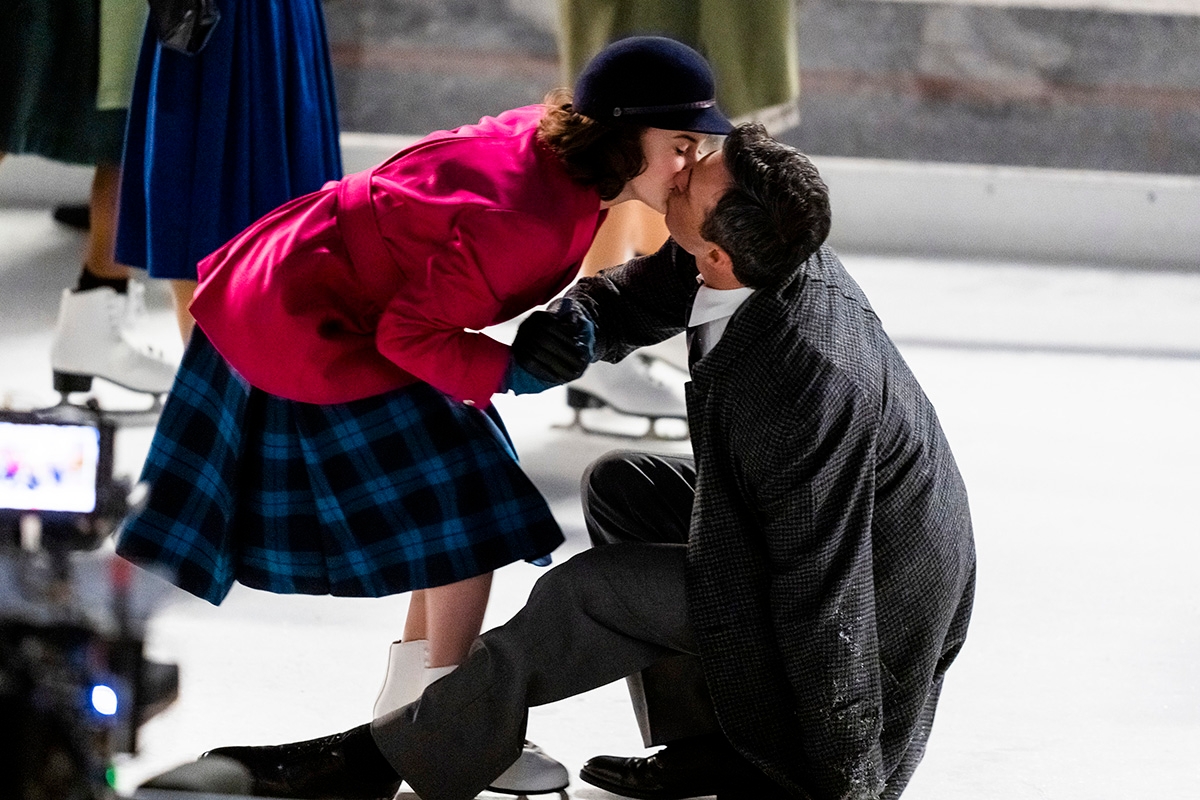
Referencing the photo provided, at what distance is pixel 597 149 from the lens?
162cm

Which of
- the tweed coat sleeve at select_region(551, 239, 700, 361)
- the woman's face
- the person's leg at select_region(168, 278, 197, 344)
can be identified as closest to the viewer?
the woman's face

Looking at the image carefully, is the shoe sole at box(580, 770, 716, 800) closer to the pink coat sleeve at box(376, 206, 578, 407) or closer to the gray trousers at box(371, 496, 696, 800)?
the gray trousers at box(371, 496, 696, 800)

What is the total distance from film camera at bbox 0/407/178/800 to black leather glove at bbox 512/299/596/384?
0.79 m

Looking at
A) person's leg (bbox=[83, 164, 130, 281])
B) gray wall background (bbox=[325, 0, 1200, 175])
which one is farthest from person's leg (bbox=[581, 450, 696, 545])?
gray wall background (bbox=[325, 0, 1200, 175])

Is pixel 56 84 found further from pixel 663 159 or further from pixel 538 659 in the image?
pixel 538 659

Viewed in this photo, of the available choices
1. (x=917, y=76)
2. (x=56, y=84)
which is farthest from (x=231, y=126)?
(x=917, y=76)

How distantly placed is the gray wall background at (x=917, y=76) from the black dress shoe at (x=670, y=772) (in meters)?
3.39

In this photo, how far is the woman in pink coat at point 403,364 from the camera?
1.61m

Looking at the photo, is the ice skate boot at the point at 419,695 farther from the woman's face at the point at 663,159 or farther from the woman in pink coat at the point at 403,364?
the woman's face at the point at 663,159

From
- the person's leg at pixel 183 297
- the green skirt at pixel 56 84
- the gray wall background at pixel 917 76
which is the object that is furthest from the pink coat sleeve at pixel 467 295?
the gray wall background at pixel 917 76

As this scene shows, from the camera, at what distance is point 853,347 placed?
1.59m

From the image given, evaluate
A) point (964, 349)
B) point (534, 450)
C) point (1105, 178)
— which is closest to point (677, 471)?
point (534, 450)

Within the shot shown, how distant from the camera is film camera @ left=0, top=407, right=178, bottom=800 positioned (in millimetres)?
907

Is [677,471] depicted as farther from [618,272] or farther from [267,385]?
[267,385]
